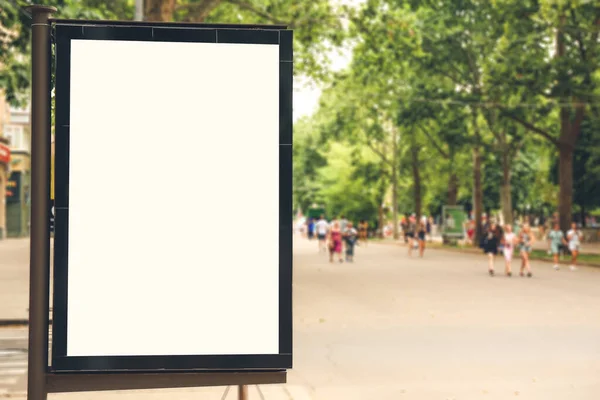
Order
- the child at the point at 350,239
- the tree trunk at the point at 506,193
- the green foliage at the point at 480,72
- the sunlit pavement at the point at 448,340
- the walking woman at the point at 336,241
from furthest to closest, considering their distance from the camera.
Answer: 1. the tree trunk at the point at 506,193
2. the walking woman at the point at 336,241
3. the child at the point at 350,239
4. the green foliage at the point at 480,72
5. the sunlit pavement at the point at 448,340

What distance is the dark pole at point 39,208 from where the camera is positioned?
4148 millimetres

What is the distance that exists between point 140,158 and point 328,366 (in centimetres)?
533

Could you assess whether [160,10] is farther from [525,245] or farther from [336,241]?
[336,241]

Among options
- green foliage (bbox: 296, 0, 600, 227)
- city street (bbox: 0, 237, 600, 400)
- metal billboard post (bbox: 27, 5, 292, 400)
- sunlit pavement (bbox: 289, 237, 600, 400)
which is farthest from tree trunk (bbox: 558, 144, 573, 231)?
metal billboard post (bbox: 27, 5, 292, 400)

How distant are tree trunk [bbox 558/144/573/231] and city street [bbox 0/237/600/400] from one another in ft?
51.3

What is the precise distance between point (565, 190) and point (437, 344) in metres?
27.0

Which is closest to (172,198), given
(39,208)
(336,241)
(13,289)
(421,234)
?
(39,208)

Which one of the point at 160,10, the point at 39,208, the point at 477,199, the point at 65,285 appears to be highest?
the point at 160,10

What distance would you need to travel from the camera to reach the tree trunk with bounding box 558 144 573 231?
35.8 m

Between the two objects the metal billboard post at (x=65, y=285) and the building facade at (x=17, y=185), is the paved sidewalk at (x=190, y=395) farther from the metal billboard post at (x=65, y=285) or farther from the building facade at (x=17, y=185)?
the building facade at (x=17, y=185)

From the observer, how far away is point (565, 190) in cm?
3600

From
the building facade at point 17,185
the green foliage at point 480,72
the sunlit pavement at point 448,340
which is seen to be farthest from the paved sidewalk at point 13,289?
the building facade at point 17,185

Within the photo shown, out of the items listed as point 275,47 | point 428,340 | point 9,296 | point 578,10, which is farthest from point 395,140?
point 275,47

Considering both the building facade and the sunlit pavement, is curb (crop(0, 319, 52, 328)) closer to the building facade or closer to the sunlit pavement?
the sunlit pavement
